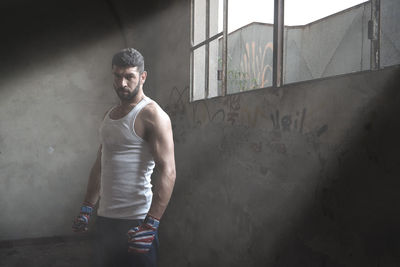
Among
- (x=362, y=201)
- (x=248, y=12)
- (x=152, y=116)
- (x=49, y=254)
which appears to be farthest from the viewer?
(x=49, y=254)

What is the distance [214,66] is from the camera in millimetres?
3098

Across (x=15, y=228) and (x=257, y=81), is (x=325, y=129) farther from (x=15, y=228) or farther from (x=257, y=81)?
(x=15, y=228)

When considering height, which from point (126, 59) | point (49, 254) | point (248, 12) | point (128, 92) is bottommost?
point (49, 254)

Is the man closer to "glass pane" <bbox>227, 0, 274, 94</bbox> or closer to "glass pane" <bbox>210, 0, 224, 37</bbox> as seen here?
"glass pane" <bbox>227, 0, 274, 94</bbox>

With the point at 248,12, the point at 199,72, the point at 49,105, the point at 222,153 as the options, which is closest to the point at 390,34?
the point at 248,12

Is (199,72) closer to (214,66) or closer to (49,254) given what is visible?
(214,66)

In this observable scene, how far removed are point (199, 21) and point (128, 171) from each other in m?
2.00

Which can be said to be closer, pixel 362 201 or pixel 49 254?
pixel 362 201

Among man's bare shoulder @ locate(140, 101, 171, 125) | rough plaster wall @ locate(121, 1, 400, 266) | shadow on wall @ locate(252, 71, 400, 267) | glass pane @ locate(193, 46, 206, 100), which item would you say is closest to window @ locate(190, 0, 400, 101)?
glass pane @ locate(193, 46, 206, 100)

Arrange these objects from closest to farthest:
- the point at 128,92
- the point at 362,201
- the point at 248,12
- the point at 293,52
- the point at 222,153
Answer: the point at 362,201, the point at 128,92, the point at 248,12, the point at 222,153, the point at 293,52

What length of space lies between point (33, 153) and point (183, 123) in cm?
228

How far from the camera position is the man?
1.81 metres

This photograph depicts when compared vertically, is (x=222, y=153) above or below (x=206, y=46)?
below

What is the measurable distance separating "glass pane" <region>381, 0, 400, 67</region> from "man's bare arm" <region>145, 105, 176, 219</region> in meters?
1.07
